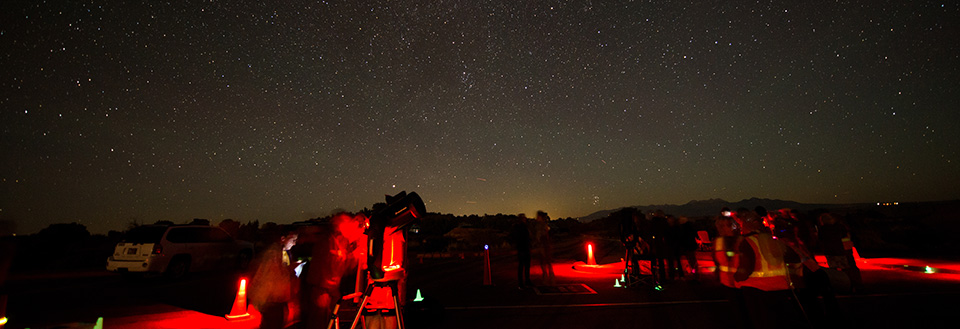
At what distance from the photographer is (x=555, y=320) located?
6.64 meters

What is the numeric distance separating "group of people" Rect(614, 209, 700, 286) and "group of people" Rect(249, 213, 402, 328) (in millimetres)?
6361

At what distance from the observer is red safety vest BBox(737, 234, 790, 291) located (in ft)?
14.1

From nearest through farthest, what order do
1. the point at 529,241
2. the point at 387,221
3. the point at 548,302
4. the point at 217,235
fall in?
the point at 387,221 → the point at 548,302 → the point at 529,241 → the point at 217,235

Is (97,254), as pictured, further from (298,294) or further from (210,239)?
(298,294)

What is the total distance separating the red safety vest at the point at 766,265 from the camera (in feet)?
14.1

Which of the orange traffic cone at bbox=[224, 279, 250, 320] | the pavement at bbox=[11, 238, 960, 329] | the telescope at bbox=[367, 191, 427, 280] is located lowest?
the pavement at bbox=[11, 238, 960, 329]

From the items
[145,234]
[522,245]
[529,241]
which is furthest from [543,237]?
[145,234]

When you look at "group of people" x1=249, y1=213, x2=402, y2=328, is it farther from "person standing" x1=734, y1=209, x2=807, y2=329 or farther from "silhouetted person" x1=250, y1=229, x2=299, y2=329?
"person standing" x1=734, y1=209, x2=807, y2=329

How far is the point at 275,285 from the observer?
14.0 feet

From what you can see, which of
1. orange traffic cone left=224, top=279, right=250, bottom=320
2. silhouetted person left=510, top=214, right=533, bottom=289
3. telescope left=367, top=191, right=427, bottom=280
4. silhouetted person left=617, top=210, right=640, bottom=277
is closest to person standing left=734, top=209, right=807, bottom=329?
telescope left=367, top=191, right=427, bottom=280

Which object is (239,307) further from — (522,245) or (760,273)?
(760,273)

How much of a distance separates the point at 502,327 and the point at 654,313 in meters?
2.63

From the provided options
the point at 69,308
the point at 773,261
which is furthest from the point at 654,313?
the point at 69,308

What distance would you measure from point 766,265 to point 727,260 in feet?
1.12
